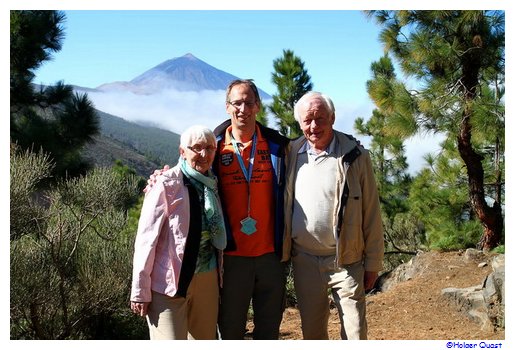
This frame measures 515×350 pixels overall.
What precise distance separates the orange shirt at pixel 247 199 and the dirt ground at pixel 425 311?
9.27ft

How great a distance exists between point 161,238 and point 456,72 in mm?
6229

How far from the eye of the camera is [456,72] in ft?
26.9

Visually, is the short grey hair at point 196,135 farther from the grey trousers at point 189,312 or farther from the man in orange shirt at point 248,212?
the grey trousers at point 189,312

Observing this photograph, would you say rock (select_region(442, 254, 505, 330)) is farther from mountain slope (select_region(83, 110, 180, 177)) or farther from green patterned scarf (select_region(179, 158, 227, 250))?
mountain slope (select_region(83, 110, 180, 177))

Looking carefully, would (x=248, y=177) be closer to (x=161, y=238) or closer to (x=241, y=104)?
(x=241, y=104)

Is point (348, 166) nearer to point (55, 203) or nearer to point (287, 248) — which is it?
point (287, 248)

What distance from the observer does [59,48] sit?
1076 cm

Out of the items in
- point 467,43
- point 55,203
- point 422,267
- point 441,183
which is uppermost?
point 467,43

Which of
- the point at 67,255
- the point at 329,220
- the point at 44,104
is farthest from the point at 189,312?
the point at 44,104

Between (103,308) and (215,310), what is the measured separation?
325 centimetres

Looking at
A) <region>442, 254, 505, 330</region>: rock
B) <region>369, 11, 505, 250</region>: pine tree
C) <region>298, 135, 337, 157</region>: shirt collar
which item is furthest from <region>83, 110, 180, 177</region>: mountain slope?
<region>298, 135, 337, 157</region>: shirt collar

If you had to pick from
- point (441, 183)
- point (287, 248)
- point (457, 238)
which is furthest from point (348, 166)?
point (441, 183)

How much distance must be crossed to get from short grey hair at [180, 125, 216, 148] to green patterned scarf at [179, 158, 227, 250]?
4.2 inches

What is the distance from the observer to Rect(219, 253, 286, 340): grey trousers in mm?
3330
